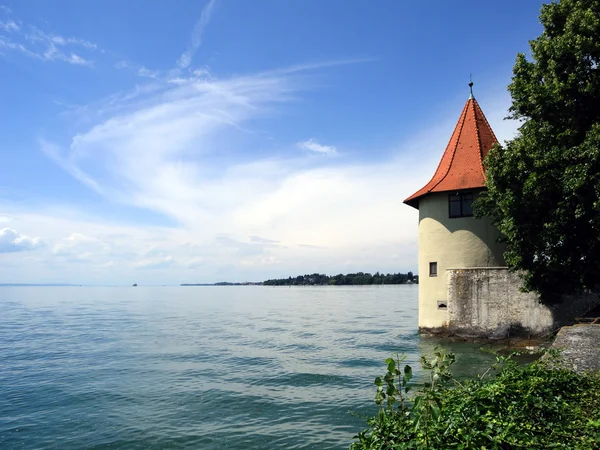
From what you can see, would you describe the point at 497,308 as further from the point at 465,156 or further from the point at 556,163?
the point at 465,156

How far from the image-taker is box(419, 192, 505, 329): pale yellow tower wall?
2009cm

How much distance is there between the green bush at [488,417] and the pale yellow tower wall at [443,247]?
13.5 m

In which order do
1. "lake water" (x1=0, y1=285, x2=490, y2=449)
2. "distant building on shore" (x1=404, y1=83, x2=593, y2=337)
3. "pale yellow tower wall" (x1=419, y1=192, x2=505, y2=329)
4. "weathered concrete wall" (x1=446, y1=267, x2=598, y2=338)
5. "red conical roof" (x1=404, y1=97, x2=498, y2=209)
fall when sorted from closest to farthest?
"lake water" (x1=0, y1=285, x2=490, y2=449), "weathered concrete wall" (x1=446, y1=267, x2=598, y2=338), "distant building on shore" (x1=404, y1=83, x2=593, y2=337), "pale yellow tower wall" (x1=419, y1=192, x2=505, y2=329), "red conical roof" (x1=404, y1=97, x2=498, y2=209)

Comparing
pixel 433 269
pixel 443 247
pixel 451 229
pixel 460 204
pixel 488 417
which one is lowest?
pixel 488 417

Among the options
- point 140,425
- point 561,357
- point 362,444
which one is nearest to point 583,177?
point 561,357

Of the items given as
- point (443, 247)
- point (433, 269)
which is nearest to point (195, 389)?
point (433, 269)

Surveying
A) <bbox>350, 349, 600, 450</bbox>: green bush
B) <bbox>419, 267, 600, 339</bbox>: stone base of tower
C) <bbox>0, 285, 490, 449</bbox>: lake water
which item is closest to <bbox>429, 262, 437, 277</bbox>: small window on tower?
<bbox>419, 267, 600, 339</bbox>: stone base of tower

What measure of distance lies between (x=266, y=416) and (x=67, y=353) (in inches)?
608

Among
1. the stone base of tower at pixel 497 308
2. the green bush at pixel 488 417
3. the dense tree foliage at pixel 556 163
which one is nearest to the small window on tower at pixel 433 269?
the stone base of tower at pixel 497 308

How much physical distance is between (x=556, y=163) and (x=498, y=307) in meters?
6.56

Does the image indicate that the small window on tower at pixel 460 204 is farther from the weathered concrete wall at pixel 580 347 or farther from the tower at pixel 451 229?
the weathered concrete wall at pixel 580 347

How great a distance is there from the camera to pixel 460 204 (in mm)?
20844

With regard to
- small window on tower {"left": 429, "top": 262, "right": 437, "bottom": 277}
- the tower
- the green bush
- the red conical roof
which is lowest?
the green bush

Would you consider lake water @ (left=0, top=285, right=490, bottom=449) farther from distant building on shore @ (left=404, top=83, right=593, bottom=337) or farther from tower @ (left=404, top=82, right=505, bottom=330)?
tower @ (left=404, top=82, right=505, bottom=330)
